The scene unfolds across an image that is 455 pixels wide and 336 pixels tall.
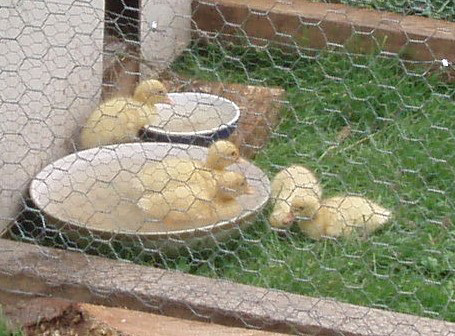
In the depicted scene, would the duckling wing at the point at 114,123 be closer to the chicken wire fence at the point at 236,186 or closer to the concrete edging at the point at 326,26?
the chicken wire fence at the point at 236,186

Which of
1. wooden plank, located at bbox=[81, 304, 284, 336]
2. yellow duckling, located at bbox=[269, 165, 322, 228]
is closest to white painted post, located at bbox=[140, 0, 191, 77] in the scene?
yellow duckling, located at bbox=[269, 165, 322, 228]

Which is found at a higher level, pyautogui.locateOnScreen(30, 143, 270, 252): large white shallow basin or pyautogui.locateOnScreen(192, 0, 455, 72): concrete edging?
pyautogui.locateOnScreen(30, 143, 270, 252): large white shallow basin

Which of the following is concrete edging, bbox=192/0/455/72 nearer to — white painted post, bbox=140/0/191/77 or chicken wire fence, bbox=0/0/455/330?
white painted post, bbox=140/0/191/77

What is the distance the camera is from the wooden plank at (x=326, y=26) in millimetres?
2928

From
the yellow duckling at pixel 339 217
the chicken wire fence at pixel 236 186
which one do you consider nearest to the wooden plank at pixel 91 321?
the chicken wire fence at pixel 236 186

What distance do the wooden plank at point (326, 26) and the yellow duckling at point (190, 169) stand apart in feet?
2.77

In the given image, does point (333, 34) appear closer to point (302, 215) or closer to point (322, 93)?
point (322, 93)

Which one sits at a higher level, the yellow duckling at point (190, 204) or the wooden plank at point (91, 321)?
the yellow duckling at point (190, 204)

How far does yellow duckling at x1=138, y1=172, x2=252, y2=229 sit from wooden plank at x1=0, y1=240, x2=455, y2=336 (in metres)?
0.16

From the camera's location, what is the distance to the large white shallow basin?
1.98 m

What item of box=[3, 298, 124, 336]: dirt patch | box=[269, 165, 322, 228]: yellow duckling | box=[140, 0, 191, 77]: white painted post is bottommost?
box=[140, 0, 191, 77]: white painted post

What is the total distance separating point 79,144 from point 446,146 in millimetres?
827

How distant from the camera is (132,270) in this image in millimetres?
1888

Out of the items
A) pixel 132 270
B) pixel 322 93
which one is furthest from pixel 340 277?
pixel 322 93
